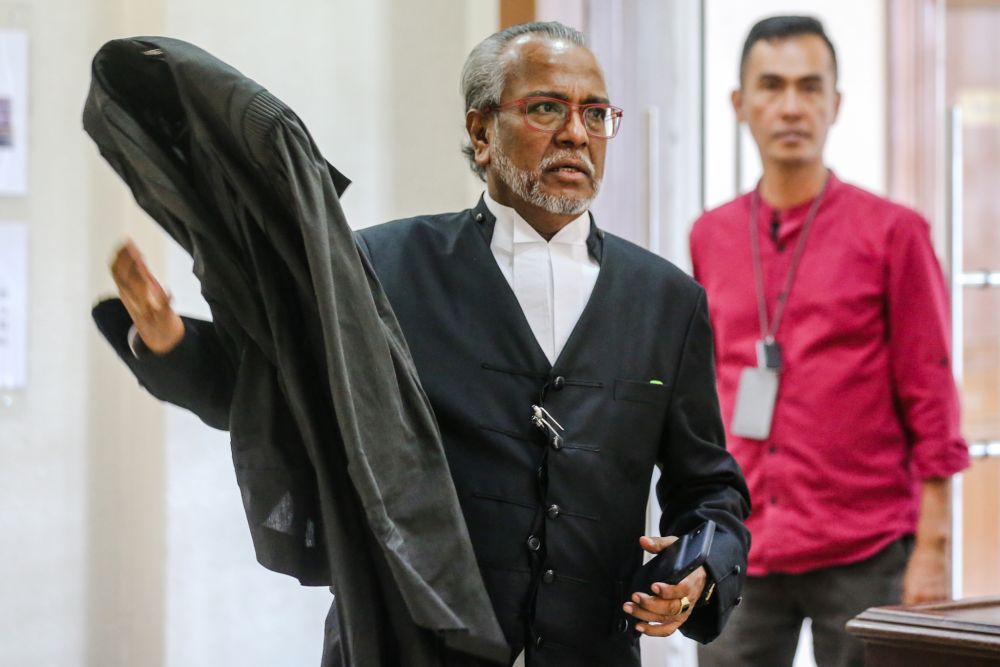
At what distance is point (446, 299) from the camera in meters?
1.91

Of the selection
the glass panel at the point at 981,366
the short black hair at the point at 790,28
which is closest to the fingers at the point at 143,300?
the short black hair at the point at 790,28

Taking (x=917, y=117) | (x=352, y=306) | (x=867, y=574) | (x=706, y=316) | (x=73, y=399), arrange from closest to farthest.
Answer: (x=352, y=306), (x=706, y=316), (x=867, y=574), (x=73, y=399), (x=917, y=117)

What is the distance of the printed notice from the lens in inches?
121

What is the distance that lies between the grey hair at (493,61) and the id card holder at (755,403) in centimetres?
113

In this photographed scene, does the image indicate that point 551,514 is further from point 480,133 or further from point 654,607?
point 480,133

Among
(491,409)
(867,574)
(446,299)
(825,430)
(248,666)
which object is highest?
(446,299)

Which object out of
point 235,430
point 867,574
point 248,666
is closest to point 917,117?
point 867,574

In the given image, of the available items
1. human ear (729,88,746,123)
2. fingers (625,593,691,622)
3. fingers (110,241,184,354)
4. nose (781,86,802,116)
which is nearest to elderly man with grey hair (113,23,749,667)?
fingers (625,593,691,622)

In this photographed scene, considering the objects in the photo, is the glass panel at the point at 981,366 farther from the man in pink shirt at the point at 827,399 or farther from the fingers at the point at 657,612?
the fingers at the point at 657,612

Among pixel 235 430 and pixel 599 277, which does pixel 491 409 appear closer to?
pixel 599 277

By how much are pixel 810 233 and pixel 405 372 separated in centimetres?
156

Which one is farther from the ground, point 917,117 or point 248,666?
point 917,117

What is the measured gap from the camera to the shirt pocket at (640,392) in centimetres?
189

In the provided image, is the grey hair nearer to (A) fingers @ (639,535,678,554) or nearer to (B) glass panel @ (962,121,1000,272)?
(A) fingers @ (639,535,678,554)
